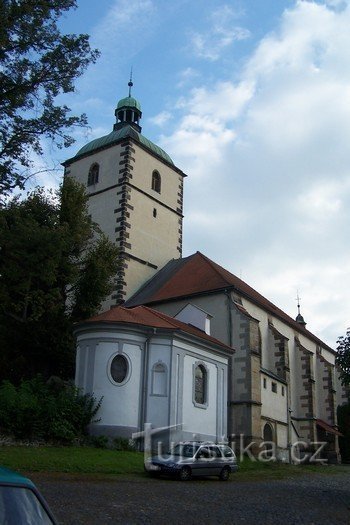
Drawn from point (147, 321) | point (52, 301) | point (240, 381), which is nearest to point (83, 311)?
point (52, 301)

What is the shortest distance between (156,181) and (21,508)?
3451 centimetres

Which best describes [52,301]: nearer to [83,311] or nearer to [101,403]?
[83,311]

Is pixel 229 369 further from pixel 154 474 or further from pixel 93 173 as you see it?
pixel 93 173

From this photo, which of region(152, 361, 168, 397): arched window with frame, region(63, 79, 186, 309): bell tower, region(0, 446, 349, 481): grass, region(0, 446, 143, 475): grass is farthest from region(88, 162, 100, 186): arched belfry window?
region(0, 446, 143, 475): grass

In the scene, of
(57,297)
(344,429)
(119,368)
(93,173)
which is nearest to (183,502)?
(119,368)

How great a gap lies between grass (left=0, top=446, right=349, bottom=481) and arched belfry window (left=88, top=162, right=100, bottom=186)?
835 inches

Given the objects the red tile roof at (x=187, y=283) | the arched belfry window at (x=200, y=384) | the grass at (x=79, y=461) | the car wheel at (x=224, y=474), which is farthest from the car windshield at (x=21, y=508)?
the red tile roof at (x=187, y=283)

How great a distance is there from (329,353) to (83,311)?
2315cm

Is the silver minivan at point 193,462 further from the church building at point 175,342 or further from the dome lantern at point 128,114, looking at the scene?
the dome lantern at point 128,114

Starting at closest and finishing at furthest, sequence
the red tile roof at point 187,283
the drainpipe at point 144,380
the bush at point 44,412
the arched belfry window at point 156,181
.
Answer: the bush at point 44,412
the drainpipe at point 144,380
the red tile roof at point 187,283
the arched belfry window at point 156,181

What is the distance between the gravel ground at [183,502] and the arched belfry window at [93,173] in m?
24.6

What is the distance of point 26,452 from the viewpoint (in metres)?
16.1

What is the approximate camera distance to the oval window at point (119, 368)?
21.3 meters

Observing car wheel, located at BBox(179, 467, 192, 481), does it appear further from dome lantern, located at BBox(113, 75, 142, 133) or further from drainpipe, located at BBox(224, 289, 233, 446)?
dome lantern, located at BBox(113, 75, 142, 133)
